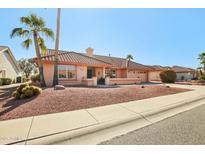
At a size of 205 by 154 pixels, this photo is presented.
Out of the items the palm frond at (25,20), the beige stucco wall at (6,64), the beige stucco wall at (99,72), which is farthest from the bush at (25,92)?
the beige stucco wall at (6,64)

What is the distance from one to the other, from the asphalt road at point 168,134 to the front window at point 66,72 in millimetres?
13908

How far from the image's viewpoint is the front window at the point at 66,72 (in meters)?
17.0

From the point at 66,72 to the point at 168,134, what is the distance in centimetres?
1485

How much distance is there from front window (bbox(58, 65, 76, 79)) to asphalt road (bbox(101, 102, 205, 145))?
1391 centimetres

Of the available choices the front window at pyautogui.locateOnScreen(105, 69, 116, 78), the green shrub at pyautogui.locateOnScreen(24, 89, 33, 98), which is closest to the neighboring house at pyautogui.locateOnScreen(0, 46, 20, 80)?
the front window at pyautogui.locateOnScreen(105, 69, 116, 78)

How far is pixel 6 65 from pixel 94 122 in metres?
27.8

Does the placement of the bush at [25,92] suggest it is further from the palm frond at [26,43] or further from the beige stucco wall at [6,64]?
the beige stucco wall at [6,64]

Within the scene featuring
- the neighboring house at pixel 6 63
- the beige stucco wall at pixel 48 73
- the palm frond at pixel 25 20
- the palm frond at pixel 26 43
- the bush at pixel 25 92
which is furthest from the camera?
the neighboring house at pixel 6 63

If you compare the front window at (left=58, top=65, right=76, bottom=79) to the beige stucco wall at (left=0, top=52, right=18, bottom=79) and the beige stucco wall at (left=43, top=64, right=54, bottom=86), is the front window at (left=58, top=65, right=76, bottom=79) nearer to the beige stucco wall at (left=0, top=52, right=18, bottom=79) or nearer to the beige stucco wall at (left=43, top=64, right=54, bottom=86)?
the beige stucco wall at (left=43, top=64, right=54, bottom=86)

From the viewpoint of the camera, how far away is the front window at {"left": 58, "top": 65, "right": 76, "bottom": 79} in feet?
55.6

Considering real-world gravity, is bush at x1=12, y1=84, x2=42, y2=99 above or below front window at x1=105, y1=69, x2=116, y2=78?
below

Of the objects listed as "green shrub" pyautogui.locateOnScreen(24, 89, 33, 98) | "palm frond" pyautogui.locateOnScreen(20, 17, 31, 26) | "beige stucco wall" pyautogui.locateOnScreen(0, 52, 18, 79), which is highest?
"palm frond" pyautogui.locateOnScreen(20, 17, 31, 26)

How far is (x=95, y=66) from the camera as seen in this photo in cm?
1973

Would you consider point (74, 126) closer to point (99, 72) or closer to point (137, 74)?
point (99, 72)
